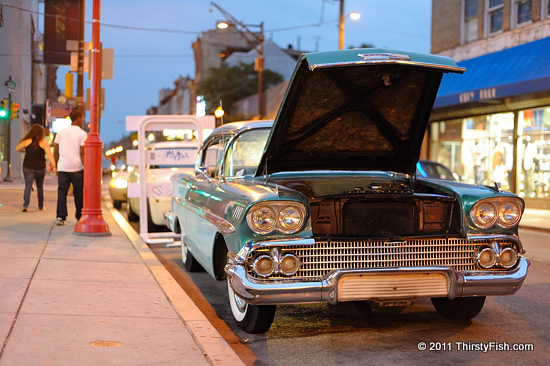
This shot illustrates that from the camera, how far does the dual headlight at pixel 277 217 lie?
4895 mm

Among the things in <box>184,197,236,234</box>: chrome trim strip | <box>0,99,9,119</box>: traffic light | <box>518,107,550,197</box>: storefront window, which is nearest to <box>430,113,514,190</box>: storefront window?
<box>518,107,550,197</box>: storefront window

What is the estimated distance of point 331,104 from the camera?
5.88 m

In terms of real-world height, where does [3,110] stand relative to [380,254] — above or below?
above

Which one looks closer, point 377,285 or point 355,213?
point 377,285

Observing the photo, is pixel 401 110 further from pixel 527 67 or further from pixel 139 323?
pixel 527 67

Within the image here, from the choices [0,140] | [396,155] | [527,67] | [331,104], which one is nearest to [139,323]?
[331,104]

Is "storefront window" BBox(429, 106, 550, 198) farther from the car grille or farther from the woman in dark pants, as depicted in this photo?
the car grille

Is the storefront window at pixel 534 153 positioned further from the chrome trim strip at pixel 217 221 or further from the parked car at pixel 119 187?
the chrome trim strip at pixel 217 221


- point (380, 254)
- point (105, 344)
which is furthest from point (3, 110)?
point (380, 254)

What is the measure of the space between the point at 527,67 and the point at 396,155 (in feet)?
47.9

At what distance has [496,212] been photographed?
5277 mm

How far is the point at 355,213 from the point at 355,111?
120 centimetres

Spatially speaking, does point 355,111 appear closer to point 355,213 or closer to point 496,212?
point 355,213

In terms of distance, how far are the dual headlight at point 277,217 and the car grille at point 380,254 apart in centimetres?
14
